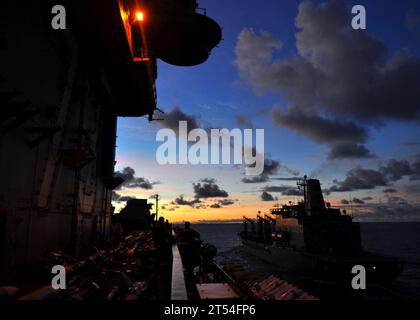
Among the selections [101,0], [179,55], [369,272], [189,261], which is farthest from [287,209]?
[101,0]

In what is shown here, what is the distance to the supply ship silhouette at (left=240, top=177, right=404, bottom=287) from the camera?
113ft

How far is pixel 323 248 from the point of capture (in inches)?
1565

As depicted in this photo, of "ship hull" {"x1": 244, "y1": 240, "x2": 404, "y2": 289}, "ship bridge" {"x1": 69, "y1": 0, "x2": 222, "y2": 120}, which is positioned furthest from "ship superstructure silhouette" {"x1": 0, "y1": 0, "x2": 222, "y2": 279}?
"ship hull" {"x1": 244, "y1": 240, "x2": 404, "y2": 289}

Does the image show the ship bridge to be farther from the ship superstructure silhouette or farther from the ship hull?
the ship hull

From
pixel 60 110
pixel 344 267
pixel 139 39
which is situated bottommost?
pixel 344 267

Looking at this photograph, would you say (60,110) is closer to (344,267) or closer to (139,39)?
(139,39)

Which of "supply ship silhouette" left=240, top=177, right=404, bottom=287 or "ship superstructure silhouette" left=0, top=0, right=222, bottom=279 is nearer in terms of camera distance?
"ship superstructure silhouette" left=0, top=0, right=222, bottom=279

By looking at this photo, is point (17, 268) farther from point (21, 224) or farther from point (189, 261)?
point (189, 261)

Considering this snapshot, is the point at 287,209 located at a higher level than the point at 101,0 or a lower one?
lower

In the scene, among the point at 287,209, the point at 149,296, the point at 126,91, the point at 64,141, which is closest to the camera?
the point at 149,296

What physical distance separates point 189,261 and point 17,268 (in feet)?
19.9

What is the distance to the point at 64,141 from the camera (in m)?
10.4

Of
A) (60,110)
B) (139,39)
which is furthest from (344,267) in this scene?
(60,110)
